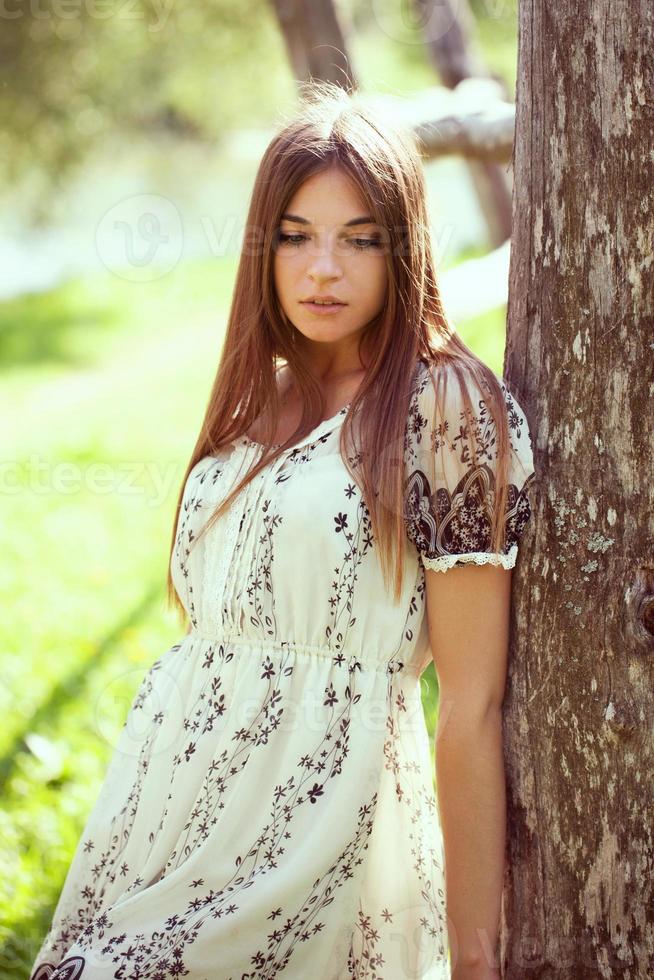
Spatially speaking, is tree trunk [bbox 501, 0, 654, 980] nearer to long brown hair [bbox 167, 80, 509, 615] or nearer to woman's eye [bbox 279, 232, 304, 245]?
long brown hair [bbox 167, 80, 509, 615]

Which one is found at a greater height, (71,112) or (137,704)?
(71,112)

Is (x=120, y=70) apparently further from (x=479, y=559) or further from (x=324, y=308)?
(x=479, y=559)

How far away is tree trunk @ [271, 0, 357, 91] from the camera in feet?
14.4

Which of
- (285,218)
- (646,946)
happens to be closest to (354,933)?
(646,946)

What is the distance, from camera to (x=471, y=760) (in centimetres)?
163

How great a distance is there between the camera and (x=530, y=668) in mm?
1630

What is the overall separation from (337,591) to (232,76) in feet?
28.4

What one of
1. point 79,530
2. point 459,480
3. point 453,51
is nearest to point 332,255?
point 459,480

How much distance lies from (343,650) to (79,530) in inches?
151

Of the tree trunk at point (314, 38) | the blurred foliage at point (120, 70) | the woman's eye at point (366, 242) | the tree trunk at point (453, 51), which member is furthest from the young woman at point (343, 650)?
the blurred foliage at point (120, 70)

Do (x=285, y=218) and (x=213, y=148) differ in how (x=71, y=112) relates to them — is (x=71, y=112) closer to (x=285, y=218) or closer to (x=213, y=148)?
(x=213, y=148)

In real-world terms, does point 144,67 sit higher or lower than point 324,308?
higher

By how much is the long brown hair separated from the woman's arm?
0.11 meters

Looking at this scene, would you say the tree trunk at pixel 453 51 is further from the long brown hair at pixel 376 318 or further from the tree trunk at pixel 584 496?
the tree trunk at pixel 584 496
